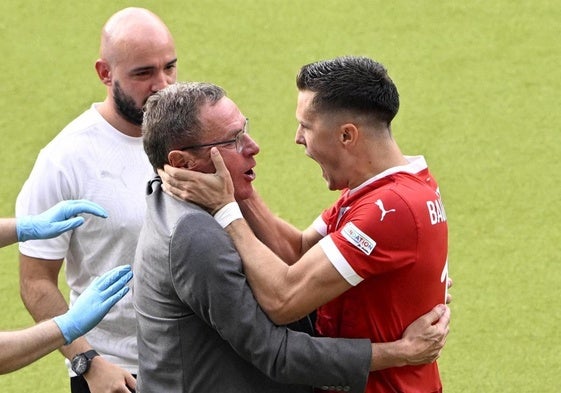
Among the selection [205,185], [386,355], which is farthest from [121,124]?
[386,355]

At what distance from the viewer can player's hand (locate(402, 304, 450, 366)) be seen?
330 cm

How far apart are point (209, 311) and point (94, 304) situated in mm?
705

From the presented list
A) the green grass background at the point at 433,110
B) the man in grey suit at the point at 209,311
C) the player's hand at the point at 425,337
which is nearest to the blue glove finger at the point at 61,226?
the man in grey suit at the point at 209,311

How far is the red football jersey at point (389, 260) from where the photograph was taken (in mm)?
3217

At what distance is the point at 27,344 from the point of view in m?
3.63

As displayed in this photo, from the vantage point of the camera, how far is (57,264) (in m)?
4.26

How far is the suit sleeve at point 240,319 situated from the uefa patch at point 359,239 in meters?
0.27

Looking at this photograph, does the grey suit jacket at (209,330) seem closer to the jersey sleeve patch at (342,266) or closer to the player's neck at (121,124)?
the jersey sleeve patch at (342,266)

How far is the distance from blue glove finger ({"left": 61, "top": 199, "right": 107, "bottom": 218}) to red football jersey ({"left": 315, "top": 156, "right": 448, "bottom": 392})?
94 centimetres

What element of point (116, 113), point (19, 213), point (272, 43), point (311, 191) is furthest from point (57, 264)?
point (272, 43)

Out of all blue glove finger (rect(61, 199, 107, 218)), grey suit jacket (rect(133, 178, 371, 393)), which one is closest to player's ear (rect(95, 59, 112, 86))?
blue glove finger (rect(61, 199, 107, 218))

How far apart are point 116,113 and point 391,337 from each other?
4.97ft

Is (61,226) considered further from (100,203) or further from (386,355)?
(386,355)

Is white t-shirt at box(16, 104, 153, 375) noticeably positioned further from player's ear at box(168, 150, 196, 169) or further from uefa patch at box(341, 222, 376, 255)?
uefa patch at box(341, 222, 376, 255)
